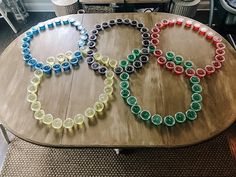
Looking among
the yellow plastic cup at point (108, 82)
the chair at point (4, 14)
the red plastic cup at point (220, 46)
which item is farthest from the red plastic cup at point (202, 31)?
the chair at point (4, 14)

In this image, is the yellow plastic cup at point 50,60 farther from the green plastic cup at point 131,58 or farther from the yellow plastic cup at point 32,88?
the green plastic cup at point 131,58

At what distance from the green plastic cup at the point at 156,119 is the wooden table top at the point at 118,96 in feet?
0.09

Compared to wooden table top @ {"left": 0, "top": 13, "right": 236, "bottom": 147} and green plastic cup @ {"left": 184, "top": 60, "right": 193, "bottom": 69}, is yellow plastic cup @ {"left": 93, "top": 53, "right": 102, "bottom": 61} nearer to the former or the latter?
wooden table top @ {"left": 0, "top": 13, "right": 236, "bottom": 147}

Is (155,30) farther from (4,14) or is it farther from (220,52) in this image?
(4,14)

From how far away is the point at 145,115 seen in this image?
124cm

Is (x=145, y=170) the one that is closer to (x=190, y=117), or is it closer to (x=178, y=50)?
(x=190, y=117)

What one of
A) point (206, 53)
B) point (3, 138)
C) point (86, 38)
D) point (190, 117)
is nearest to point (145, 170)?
point (190, 117)

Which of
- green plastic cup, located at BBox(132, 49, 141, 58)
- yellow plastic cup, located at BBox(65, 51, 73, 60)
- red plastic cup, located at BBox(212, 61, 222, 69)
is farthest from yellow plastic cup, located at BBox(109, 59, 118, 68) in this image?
red plastic cup, located at BBox(212, 61, 222, 69)

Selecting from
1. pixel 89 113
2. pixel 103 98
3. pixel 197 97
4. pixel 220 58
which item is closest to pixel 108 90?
pixel 103 98

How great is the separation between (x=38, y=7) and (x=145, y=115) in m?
2.29

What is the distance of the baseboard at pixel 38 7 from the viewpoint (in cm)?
288

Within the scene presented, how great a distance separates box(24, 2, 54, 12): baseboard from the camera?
113 inches

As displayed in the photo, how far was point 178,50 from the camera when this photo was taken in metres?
1.55

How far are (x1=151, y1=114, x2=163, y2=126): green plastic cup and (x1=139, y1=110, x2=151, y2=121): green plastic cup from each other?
2cm
